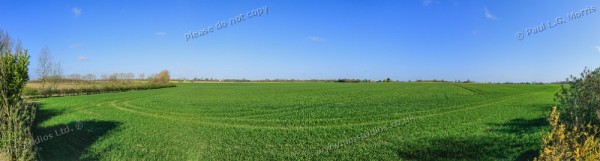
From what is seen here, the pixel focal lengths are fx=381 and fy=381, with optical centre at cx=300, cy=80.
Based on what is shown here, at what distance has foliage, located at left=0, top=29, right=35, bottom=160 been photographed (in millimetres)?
13227

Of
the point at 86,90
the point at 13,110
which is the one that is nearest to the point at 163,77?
the point at 86,90

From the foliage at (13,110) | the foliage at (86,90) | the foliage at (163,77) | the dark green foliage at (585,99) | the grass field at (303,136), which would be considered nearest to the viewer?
the dark green foliage at (585,99)

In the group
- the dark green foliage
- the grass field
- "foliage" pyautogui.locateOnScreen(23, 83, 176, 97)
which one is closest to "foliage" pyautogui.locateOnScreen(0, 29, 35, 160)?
the grass field

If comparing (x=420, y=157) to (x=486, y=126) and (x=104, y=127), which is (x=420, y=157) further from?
(x=104, y=127)

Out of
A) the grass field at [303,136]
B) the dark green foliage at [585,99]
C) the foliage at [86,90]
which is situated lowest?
the grass field at [303,136]

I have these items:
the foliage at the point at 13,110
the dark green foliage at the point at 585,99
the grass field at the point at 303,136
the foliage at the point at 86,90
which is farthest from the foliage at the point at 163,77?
the dark green foliage at the point at 585,99

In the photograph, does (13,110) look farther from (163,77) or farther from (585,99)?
(163,77)

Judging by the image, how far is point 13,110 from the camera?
51.1ft

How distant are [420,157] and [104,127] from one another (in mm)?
19238

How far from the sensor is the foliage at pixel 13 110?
13227 mm

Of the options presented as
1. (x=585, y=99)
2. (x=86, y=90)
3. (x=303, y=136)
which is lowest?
(x=303, y=136)

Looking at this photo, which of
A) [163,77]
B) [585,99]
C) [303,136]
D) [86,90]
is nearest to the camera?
[585,99]

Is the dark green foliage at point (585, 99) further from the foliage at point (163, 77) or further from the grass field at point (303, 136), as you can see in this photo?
the foliage at point (163, 77)

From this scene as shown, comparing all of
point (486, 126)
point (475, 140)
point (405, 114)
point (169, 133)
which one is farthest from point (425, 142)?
point (169, 133)
